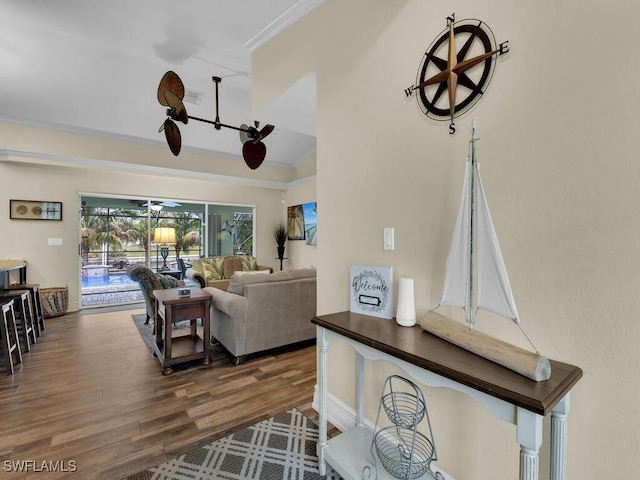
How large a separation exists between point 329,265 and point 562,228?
1321 mm

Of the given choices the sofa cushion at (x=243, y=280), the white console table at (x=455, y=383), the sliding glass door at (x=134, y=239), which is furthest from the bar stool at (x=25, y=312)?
the white console table at (x=455, y=383)

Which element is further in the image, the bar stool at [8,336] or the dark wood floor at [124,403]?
the bar stool at [8,336]

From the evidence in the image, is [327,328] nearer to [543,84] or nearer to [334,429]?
[334,429]

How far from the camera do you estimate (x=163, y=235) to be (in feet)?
17.7

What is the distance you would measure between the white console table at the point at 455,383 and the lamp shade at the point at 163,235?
4.72 m

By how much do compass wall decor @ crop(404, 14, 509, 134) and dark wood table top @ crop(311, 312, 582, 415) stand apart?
38.1 inches

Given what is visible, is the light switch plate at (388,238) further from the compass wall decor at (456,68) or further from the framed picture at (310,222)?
the framed picture at (310,222)

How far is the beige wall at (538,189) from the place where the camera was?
0.95 m

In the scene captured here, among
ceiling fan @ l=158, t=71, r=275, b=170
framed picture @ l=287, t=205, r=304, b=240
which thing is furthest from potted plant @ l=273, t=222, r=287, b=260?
ceiling fan @ l=158, t=71, r=275, b=170

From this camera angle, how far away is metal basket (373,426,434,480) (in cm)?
135

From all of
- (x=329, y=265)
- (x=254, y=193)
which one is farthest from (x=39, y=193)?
(x=329, y=265)

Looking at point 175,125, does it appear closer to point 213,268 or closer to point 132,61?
point 132,61

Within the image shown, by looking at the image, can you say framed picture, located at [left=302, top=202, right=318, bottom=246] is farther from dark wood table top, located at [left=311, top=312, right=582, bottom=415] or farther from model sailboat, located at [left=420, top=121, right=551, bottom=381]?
model sailboat, located at [left=420, top=121, right=551, bottom=381]

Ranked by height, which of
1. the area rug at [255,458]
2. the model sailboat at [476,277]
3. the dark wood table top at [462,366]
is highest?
the model sailboat at [476,277]
